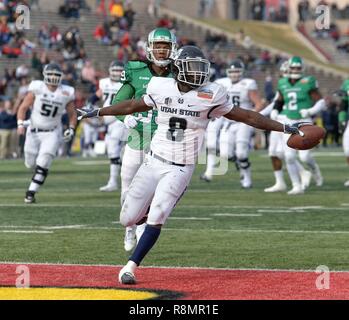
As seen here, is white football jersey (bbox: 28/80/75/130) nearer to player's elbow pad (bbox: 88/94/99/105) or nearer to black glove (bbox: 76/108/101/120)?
player's elbow pad (bbox: 88/94/99/105)

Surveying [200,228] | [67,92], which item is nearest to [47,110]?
[67,92]

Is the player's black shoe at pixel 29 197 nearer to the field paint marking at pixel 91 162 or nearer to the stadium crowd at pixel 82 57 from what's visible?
the field paint marking at pixel 91 162

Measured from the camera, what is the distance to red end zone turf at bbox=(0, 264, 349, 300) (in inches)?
301

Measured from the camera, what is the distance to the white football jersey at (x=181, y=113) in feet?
27.4

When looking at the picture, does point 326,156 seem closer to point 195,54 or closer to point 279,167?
point 279,167

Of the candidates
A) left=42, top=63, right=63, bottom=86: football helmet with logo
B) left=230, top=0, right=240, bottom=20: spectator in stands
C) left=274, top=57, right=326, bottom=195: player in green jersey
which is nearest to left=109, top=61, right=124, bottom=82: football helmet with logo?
left=42, top=63, right=63, bottom=86: football helmet with logo

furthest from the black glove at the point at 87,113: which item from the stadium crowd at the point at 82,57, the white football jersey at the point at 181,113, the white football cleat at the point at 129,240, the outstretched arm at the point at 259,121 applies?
the stadium crowd at the point at 82,57

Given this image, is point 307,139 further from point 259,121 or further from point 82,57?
point 82,57

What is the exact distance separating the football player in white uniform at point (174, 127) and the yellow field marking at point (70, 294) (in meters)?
0.56

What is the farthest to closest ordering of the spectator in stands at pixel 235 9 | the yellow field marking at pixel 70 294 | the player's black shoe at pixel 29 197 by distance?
the spectator in stands at pixel 235 9 < the player's black shoe at pixel 29 197 < the yellow field marking at pixel 70 294

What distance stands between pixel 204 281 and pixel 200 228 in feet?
12.1

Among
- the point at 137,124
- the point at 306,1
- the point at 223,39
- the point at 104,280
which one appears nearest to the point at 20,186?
the point at 137,124

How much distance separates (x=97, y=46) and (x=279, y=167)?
21513 mm

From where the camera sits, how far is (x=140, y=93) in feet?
32.7
